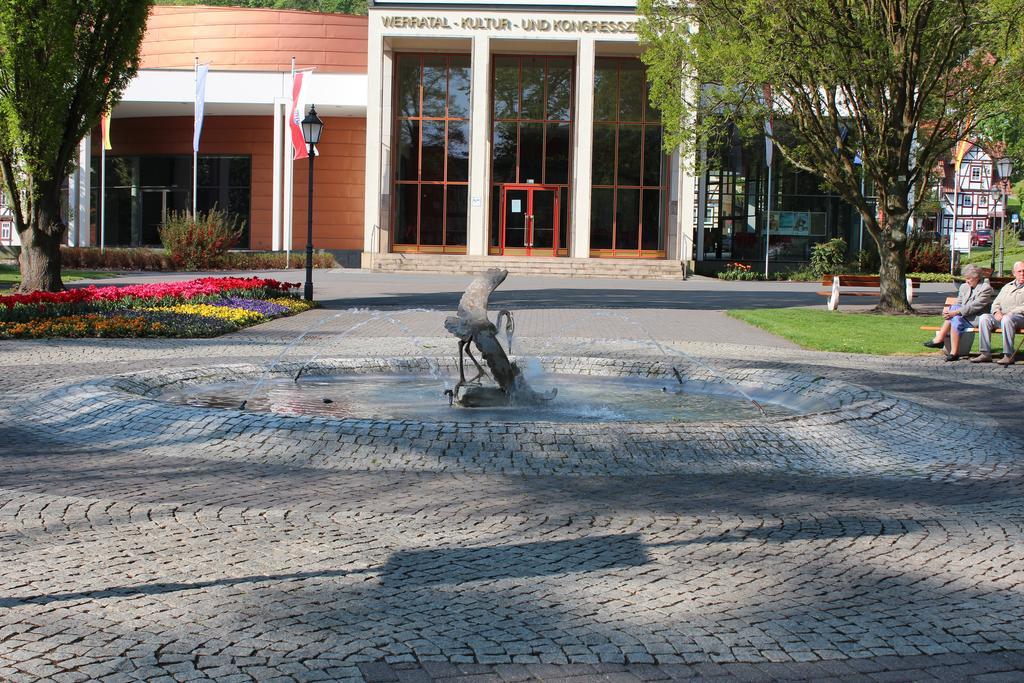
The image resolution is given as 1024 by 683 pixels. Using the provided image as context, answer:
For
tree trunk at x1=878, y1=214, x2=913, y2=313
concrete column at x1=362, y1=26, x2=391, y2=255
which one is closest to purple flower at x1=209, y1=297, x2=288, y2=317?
tree trunk at x1=878, y1=214, x2=913, y2=313

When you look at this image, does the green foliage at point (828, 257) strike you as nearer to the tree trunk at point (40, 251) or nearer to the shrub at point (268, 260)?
the shrub at point (268, 260)

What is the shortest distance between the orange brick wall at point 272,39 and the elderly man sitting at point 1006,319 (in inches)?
1468

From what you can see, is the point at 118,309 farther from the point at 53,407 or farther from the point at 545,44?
the point at 545,44

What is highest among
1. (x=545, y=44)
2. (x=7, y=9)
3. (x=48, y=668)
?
(x=545, y=44)

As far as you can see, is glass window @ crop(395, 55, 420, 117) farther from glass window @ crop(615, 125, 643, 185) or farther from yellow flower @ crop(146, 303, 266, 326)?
yellow flower @ crop(146, 303, 266, 326)

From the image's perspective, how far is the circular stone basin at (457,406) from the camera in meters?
9.93

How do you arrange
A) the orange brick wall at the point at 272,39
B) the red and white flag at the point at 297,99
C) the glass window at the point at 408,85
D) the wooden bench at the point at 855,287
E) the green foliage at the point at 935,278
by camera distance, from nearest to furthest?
the wooden bench at the point at 855,287 < the red and white flag at the point at 297,99 < the green foliage at the point at 935,278 < the glass window at the point at 408,85 < the orange brick wall at the point at 272,39

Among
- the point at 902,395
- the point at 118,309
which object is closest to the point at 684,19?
the point at 118,309

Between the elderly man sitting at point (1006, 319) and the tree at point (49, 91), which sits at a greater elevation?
the tree at point (49, 91)

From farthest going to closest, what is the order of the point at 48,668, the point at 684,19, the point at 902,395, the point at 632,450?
1. the point at 684,19
2. the point at 902,395
3. the point at 632,450
4. the point at 48,668

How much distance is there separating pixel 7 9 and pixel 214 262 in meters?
19.6

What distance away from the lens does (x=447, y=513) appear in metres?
6.23

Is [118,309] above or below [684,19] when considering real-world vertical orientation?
below

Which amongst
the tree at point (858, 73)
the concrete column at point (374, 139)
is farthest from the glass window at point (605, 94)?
the tree at point (858, 73)
